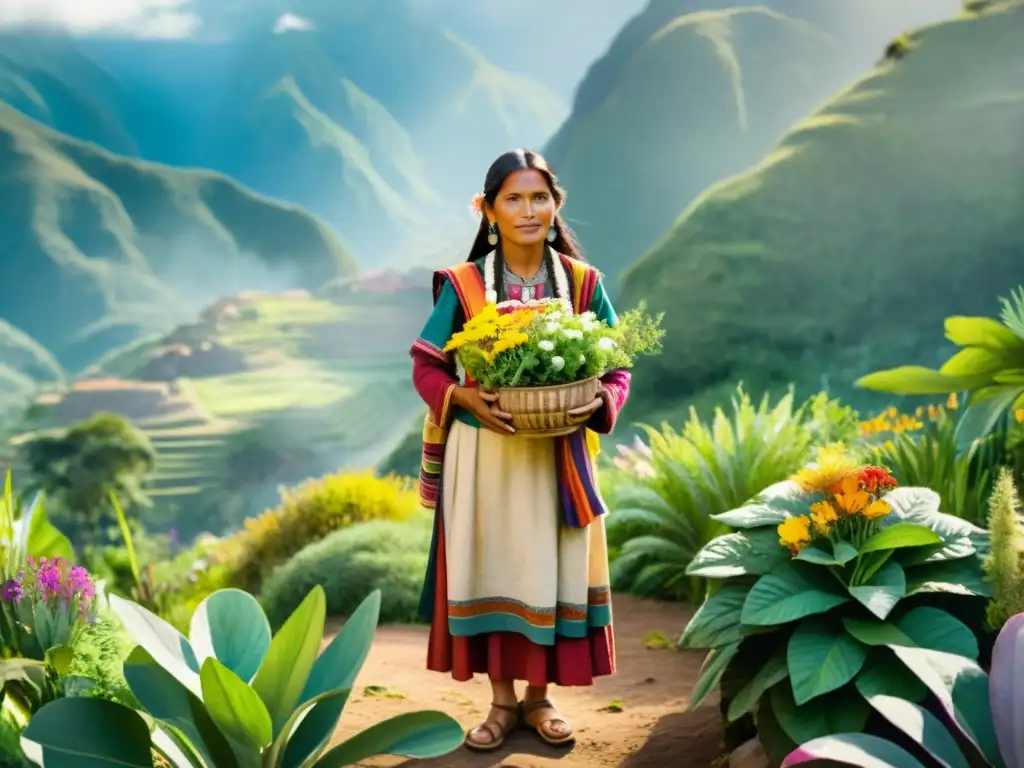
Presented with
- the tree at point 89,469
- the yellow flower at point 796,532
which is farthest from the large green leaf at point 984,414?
the tree at point 89,469

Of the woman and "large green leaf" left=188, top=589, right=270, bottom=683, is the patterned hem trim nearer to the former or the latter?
the woman

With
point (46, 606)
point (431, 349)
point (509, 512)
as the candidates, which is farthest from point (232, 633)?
point (431, 349)

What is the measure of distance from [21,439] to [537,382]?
844cm

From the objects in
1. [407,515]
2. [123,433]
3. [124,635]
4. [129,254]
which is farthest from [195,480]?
[124,635]

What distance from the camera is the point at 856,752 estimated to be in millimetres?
2371

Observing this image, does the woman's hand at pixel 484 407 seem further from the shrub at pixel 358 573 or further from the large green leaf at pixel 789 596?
the shrub at pixel 358 573

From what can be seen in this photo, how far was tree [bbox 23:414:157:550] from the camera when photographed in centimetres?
966

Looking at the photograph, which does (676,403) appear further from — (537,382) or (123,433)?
(537,382)

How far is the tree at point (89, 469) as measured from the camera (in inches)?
380

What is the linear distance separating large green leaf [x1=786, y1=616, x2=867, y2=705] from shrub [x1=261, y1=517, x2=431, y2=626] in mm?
3260

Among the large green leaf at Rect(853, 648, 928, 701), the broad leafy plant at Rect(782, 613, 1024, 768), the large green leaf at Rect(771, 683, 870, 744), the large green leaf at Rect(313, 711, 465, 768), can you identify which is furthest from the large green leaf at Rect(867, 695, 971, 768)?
the large green leaf at Rect(313, 711, 465, 768)

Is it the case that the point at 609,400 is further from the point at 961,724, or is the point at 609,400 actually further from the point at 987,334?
the point at 987,334

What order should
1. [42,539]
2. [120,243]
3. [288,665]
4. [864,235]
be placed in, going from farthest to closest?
[120,243] → [864,235] → [42,539] → [288,665]

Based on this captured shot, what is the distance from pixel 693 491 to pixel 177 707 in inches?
132
